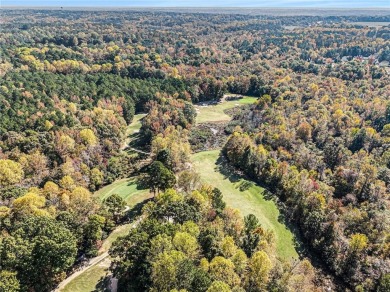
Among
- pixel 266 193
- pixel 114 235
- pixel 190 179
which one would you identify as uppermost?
pixel 190 179

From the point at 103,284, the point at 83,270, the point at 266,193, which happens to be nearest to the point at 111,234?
the point at 83,270

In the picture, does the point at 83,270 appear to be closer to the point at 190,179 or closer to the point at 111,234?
the point at 111,234

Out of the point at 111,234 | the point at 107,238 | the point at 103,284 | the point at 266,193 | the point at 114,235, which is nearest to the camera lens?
the point at 103,284

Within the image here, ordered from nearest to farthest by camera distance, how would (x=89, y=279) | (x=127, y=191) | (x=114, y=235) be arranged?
(x=89, y=279) → (x=114, y=235) → (x=127, y=191)

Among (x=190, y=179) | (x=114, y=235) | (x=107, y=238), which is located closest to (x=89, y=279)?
(x=107, y=238)

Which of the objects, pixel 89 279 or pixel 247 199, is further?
pixel 247 199

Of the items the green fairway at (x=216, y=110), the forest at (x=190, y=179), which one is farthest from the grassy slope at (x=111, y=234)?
the green fairway at (x=216, y=110)

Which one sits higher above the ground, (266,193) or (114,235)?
(114,235)
